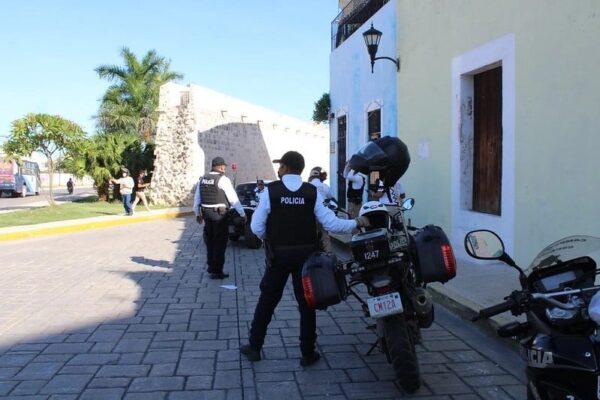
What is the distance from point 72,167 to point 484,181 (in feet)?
72.1

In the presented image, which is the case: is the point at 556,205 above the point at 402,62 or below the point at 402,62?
below

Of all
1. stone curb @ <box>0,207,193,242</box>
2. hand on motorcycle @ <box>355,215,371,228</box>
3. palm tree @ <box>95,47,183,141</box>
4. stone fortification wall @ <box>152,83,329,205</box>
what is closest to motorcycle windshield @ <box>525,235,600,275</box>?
hand on motorcycle @ <box>355,215,371,228</box>

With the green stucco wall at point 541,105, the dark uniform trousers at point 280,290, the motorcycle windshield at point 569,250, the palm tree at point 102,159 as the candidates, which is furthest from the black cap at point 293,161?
the palm tree at point 102,159

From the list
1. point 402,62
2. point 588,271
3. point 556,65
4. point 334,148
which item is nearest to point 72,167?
point 334,148

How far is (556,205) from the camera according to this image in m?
6.62

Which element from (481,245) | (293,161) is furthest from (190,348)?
→ (481,245)

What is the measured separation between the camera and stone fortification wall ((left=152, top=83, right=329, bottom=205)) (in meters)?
25.7

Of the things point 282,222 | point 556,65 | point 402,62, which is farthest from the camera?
point 402,62

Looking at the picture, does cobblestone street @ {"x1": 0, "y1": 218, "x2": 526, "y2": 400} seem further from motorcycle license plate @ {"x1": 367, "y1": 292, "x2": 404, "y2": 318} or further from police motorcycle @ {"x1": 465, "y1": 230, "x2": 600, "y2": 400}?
police motorcycle @ {"x1": 465, "y1": 230, "x2": 600, "y2": 400}

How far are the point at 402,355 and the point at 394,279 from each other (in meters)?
0.52

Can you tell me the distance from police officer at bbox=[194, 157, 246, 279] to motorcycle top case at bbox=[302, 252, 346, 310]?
4.16 metres

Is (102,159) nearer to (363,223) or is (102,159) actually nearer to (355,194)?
(355,194)

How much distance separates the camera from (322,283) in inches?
156

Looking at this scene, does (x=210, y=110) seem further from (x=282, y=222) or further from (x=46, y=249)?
(x=282, y=222)
